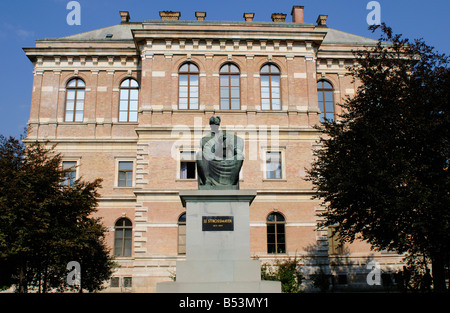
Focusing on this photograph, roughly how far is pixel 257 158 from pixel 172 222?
6236 millimetres

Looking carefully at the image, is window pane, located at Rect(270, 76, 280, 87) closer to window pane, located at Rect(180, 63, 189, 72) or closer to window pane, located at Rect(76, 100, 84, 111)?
window pane, located at Rect(180, 63, 189, 72)

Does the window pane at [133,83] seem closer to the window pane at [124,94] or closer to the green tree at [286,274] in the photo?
the window pane at [124,94]

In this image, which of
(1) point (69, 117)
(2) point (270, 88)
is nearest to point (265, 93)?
(2) point (270, 88)

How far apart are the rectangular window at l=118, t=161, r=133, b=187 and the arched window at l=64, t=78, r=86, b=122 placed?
420 cm

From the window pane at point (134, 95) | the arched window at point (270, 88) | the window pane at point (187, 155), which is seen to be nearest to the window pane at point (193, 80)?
the arched window at point (270, 88)

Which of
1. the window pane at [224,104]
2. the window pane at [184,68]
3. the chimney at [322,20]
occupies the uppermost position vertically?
the chimney at [322,20]

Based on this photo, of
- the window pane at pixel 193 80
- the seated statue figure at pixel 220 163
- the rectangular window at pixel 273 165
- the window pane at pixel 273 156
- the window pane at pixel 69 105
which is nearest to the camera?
the seated statue figure at pixel 220 163

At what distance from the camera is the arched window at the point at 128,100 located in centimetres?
3069

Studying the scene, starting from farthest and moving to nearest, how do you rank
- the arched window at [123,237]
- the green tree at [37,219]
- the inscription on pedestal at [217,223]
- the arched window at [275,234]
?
the arched window at [123,237] → the arched window at [275,234] → the green tree at [37,219] → the inscription on pedestal at [217,223]

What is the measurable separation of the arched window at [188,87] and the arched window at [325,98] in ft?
28.2

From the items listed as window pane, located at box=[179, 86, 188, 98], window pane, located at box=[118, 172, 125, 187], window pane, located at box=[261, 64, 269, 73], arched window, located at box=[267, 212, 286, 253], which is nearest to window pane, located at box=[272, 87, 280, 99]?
window pane, located at box=[261, 64, 269, 73]

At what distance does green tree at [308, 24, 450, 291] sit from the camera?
16469 mm

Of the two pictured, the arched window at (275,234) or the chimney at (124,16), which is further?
the chimney at (124,16)
